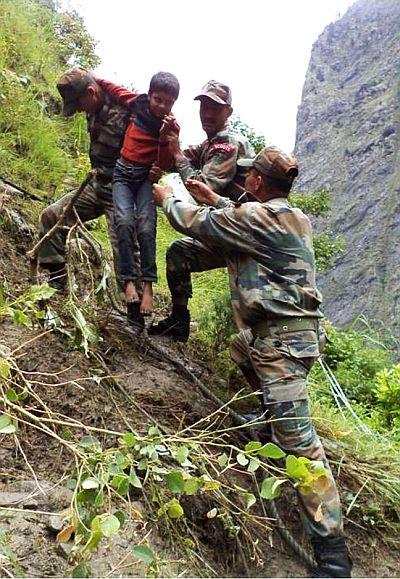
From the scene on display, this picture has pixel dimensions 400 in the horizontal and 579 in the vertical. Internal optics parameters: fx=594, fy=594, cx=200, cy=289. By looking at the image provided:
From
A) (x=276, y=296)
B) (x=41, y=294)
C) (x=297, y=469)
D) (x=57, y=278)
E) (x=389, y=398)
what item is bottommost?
(x=389, y=398)

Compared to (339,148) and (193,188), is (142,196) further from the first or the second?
(339,148)

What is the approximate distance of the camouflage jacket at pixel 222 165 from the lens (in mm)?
3449

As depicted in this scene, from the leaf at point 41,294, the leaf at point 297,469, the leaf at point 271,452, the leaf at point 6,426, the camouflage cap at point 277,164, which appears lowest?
the leaf at point 297,469

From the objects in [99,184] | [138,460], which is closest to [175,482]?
[138,460]

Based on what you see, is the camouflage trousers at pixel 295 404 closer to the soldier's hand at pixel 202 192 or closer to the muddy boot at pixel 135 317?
the soldier's hand at pixel 202 192

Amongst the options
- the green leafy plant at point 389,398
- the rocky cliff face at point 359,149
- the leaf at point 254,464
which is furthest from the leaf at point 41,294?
the rocky cliff face at point 359,149

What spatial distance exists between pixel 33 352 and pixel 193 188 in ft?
4.11

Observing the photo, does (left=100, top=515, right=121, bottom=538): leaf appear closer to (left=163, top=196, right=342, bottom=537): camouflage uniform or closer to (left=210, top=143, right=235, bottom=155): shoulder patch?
(left=163, top=196, right=342, bottom=537): camouflage uniform

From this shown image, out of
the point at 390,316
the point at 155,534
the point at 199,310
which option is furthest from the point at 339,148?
the point at 155,534

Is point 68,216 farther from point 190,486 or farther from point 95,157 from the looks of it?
point 190,486

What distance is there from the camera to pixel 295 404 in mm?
2734

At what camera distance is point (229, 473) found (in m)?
3.12

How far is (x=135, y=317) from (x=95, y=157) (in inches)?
43.8

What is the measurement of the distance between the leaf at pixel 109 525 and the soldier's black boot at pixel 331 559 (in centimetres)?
139
